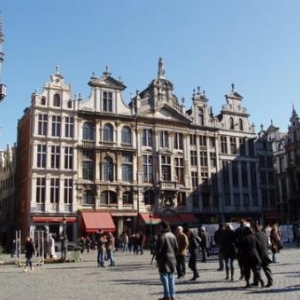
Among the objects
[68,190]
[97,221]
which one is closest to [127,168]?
[68,190]

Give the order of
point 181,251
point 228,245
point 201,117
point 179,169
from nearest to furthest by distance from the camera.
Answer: point 228,245 → point 181,251 → point 179,169 → point 201,117

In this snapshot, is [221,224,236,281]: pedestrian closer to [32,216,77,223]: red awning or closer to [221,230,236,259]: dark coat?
[221,230,236,259]: dark coat

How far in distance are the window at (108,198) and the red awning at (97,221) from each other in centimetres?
145

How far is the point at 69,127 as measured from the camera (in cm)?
4325

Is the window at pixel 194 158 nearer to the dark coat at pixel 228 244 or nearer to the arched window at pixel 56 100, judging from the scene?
the arched window at pixel 56 100

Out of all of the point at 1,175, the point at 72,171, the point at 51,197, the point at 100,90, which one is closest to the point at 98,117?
the point at 100,90

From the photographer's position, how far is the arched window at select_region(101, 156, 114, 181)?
43.9m

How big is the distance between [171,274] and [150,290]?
3221 millimetres

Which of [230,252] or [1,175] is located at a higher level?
[1,175]

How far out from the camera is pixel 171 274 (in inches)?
370

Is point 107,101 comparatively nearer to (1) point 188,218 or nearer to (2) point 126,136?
(2) point 126,136

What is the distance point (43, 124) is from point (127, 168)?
9.44 m

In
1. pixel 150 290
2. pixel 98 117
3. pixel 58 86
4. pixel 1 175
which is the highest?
pixel 58 86

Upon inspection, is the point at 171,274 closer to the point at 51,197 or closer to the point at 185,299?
the point at 185,299
